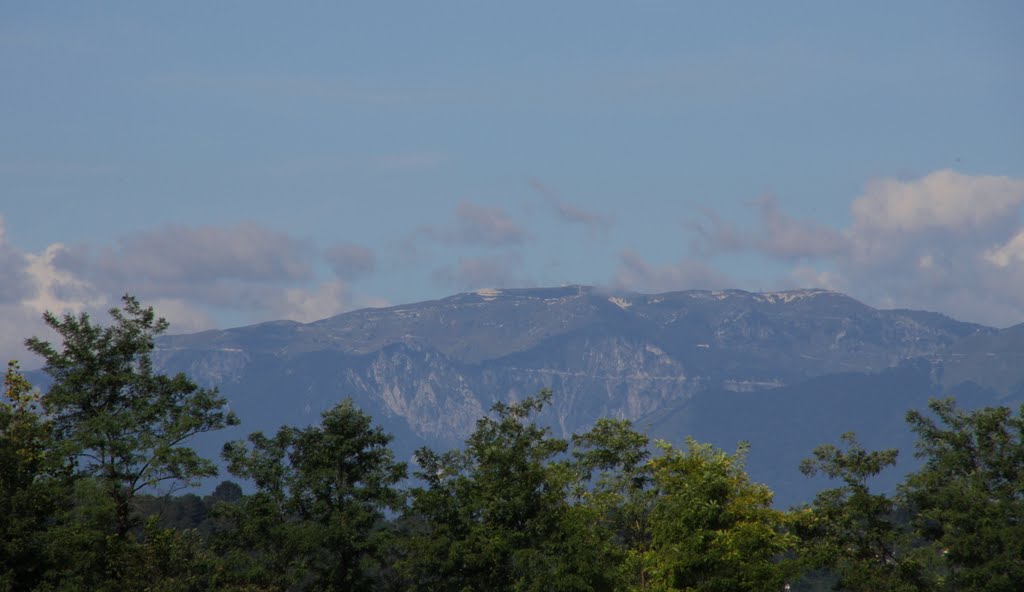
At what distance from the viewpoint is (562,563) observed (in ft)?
202

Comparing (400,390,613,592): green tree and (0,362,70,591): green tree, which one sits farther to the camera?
(400,390,613,592): green tree

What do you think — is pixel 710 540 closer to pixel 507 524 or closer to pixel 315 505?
pixel 507 524

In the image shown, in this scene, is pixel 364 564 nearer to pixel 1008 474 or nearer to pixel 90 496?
pixel 90 496

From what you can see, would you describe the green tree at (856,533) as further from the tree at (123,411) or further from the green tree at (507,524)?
the tree at (123,411)

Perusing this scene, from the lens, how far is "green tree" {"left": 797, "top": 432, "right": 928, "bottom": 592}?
2704 inches

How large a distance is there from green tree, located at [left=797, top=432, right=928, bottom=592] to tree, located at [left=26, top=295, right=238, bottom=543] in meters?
33.4

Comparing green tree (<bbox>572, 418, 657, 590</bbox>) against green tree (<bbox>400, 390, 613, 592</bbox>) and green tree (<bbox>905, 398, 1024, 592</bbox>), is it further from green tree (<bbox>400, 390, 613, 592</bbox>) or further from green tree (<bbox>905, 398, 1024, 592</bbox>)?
green tree (<bbox>905, 398, 1024, 592</bbox>)

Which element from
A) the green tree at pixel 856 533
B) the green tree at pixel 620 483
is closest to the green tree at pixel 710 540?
the green tree at pixel 620 483

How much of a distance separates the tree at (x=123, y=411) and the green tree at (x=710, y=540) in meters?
22.2

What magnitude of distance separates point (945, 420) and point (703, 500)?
21965 mm

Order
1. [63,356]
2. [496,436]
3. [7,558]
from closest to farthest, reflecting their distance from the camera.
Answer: [7,558]
[63,356]
[496,436]

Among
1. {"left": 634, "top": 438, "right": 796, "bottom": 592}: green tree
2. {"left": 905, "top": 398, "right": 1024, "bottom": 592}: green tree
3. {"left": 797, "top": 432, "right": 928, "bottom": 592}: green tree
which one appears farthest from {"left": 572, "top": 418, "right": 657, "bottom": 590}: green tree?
{"left": 905, "top": 398, "right": 1024, "bottom": 592}: green tree

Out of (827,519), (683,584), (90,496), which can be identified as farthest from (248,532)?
(827,519)

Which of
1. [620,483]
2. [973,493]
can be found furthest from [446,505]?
[973,493]
